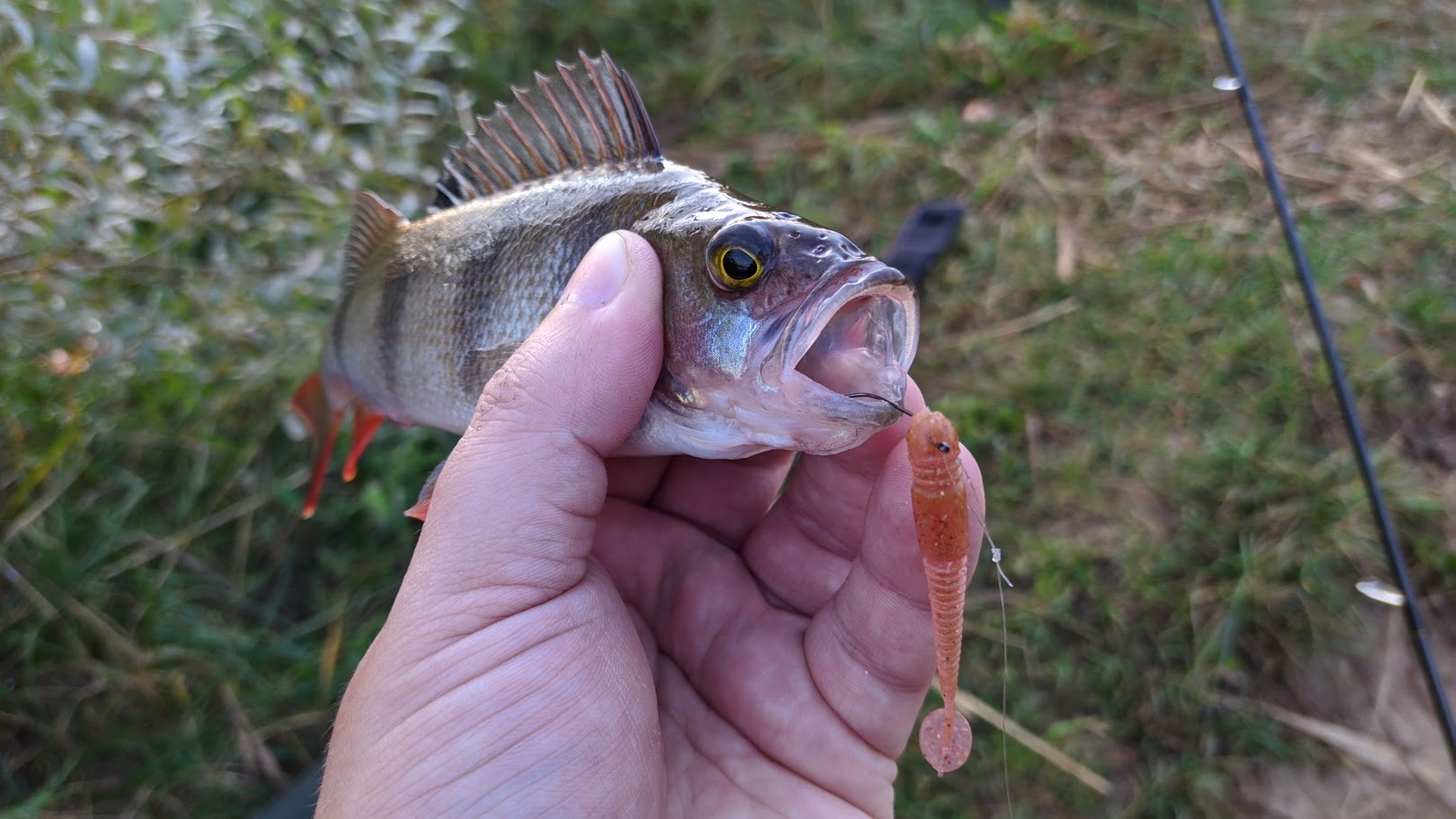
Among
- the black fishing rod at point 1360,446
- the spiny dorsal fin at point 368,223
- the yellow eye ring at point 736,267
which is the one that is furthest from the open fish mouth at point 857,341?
the black fishing rod at point 1360,446

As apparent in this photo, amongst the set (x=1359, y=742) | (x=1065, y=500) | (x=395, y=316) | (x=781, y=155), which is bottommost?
(x=1359, y=742)

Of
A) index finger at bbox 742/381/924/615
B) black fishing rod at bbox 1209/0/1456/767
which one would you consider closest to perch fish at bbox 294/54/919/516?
index finger at bbox 742/381/924/615

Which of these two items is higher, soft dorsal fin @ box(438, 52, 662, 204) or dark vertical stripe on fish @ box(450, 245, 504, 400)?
soft dorsal fin @ box(438, 52, 662, 204)

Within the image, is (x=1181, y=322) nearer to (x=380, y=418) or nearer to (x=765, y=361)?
(x=765, y=361)

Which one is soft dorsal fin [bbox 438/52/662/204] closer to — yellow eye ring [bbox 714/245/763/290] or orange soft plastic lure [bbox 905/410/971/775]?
yellow eye ring [bbox 714/245/763/290]

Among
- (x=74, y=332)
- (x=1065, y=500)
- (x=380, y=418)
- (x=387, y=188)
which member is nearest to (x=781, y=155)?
(x=387, y=188)

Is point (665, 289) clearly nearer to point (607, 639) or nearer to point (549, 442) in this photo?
point (549, 442)
